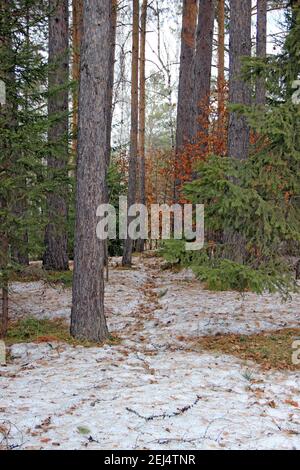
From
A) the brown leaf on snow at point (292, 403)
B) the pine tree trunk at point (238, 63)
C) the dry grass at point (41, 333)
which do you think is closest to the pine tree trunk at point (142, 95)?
the pine tree trunk at point (238, 63)

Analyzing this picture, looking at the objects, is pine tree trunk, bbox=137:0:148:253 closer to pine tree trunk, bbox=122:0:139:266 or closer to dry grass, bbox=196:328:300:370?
pine tree trunk, bbox=122:0:139:266

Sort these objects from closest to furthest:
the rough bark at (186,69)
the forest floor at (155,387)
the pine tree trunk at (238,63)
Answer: the forest floor at (155,387)
the pine tree trunk at (238,63)
the rough bark at (186,69)

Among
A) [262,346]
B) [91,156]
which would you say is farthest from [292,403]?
[91,156]

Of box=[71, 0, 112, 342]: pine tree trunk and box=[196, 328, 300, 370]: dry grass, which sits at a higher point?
box=[71, 0, 112, 342]: pine tree trunk

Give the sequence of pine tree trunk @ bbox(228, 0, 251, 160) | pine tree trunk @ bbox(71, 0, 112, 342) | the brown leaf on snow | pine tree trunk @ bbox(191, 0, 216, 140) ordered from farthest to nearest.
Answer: pine tree trunk @ bbox(191, 0, 216, 140) < pine tree trunk @ bbox(228, 0, 251, 160) < pine tree trunk @ bbox(71, 0, 112, 342) < the brown leaf on snow

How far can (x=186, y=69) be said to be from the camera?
1527 cm

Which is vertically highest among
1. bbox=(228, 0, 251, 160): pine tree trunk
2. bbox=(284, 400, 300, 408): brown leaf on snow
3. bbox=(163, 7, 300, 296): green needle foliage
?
bbox=(228, 0, 251, 160): pine tree trunk

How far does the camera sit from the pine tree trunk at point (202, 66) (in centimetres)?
1441

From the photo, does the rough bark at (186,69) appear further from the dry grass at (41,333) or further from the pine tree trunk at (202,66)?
the dry grass at (41,333)

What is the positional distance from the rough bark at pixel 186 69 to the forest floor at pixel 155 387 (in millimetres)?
7313

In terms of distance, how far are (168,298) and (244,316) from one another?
6.86 feet

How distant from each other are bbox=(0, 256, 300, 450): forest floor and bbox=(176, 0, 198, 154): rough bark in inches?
288

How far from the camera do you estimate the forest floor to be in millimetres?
4094

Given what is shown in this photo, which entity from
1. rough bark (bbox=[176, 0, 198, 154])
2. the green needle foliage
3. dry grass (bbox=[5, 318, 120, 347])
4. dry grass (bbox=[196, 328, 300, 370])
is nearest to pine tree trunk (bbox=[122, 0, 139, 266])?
rough bark (bbox=[176, 0, 198, 154])
